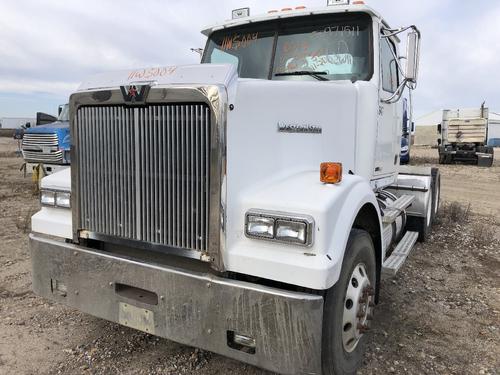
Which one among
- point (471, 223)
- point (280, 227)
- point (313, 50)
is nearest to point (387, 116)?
point (313, 50)

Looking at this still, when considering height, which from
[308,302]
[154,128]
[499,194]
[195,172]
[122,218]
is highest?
[154,128]

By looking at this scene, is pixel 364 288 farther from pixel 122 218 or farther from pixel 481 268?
pixel 481 268

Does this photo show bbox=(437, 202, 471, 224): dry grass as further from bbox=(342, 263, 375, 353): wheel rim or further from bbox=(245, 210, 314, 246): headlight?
bbox=(245, 210, 314, 246): headlight

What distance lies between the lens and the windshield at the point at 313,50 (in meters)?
3.94

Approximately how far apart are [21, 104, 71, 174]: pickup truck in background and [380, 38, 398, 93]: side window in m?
8.82

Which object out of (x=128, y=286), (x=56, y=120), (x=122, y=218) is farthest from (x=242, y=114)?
(x=56, y=120)

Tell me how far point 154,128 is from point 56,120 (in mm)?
12048

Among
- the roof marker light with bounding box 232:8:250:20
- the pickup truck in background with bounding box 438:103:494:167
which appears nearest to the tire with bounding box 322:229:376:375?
the roof marker light with bounding box 232:8:250:20

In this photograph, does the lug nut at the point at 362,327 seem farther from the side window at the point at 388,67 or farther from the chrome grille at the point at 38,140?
the chrome grille at the point at 38,140

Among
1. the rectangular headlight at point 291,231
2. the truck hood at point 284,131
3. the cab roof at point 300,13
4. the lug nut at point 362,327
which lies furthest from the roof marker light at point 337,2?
the lug nut at point 362,327

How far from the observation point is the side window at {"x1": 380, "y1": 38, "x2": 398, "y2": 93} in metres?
4.25

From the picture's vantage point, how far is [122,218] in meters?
2.94

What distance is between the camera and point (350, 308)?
2869mm

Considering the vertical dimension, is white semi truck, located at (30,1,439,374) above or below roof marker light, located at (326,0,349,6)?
below
